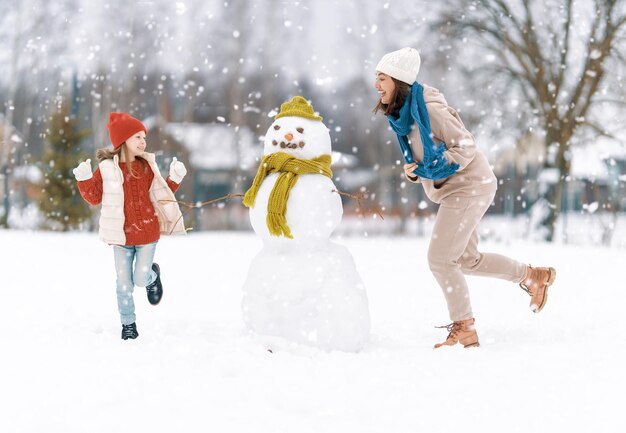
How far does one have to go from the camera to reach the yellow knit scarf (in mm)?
3693

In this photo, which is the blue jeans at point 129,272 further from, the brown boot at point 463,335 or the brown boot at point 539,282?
the brown boot at point 539,282

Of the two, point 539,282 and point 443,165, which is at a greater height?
point 443,165

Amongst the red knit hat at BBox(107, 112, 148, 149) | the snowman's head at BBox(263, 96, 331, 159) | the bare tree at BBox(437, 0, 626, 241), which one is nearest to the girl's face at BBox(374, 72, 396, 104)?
the snowman's head at BBox(263, 96, 331, 159)

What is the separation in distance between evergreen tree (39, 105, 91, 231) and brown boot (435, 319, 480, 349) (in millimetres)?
12989

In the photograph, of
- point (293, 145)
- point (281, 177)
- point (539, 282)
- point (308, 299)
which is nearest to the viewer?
point (308, 299)

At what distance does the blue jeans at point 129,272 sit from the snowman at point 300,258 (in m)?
0.70

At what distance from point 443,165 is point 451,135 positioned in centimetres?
23

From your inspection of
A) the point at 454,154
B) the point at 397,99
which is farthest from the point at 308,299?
the point at 397,99

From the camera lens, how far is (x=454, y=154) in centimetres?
362

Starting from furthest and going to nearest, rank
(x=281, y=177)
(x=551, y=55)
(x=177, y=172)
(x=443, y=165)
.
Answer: (x=551, y=55)
(x=177, y=172)
(x=281, y=177)
(x=443, y=165)

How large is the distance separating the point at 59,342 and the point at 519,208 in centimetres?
1803

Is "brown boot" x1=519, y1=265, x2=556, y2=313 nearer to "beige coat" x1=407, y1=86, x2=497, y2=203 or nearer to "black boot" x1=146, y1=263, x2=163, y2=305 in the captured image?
"beige coat" x1=407, y1=86, x2=497, y2=203

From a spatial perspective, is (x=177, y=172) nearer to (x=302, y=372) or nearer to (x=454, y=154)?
(x=302, y=372)

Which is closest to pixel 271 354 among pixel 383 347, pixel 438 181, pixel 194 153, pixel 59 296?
pixel 383 347
